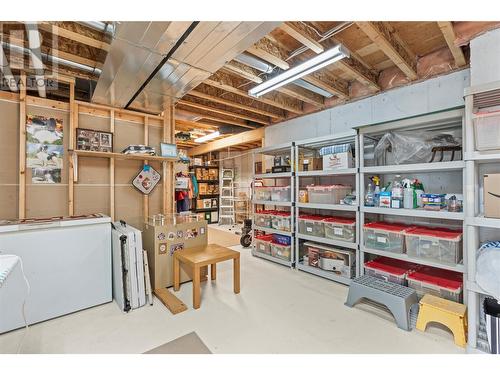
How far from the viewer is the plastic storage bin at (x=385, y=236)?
2.59 meters

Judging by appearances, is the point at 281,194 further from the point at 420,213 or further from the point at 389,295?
the point at 389,295

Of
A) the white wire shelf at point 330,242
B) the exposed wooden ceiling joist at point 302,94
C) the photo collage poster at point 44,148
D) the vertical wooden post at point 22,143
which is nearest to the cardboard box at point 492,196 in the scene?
the white wire shelf at point 330,242

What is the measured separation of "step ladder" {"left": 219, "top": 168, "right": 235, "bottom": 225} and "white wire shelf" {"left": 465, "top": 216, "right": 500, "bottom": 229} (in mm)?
6600

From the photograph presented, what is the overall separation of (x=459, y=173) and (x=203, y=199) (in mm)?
6875

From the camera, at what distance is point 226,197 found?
8.07 m

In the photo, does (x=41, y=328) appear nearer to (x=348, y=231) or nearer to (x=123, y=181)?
(x=123, y=181)

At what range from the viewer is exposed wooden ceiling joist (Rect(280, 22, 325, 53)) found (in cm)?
200

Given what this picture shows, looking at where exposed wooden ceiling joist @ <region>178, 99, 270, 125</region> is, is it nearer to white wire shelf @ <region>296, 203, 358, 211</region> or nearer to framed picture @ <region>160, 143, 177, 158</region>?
framed picture @ <region>160, 143, 177, 158</region>

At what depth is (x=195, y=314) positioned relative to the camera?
2.36 metres

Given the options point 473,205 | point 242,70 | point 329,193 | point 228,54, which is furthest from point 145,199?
point 473,205

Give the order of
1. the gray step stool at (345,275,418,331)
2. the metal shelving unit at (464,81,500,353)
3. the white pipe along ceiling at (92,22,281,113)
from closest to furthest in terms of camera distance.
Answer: the white pipe along ceiling at (92,22,281,113) < the metal shelving unit at (464,81,500,353) < the gray step stool at (345,275,418,331)

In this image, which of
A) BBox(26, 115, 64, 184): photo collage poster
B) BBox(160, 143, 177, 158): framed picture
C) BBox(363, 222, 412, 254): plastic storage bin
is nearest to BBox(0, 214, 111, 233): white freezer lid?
BBox(26, 115, 64, 184): photo collage poster

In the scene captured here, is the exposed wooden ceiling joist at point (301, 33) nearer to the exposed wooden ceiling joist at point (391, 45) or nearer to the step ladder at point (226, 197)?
the exposed wooden ceiling joist at point (391, 45)
